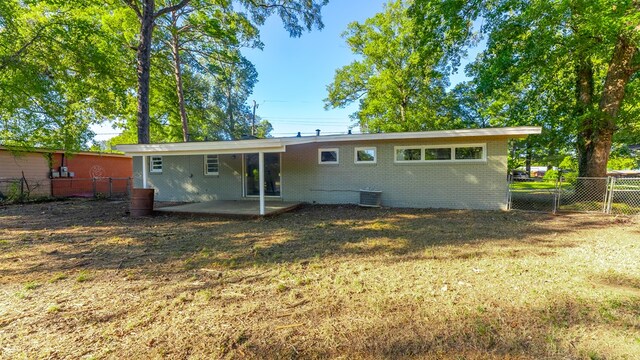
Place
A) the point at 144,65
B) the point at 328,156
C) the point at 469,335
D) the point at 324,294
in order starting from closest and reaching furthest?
1. the point at 469,335
2. the point at 324,294
3. the point at 328,156
4. the point at 144,65

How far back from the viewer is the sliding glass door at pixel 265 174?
35.6 feet

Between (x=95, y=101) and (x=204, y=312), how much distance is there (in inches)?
654

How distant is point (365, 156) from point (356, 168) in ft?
1.68

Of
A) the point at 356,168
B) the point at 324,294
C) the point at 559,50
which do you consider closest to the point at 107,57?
the point at 356,168

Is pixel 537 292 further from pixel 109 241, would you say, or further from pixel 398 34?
pixel 398 34

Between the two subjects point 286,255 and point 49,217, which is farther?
point 49,217

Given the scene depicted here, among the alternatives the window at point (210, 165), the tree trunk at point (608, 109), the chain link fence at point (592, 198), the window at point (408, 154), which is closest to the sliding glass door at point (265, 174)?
the window at point (210, 165)

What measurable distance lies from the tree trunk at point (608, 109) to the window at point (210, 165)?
43.2ft

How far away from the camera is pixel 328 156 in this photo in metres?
10.2

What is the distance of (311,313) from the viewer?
9.05 feet

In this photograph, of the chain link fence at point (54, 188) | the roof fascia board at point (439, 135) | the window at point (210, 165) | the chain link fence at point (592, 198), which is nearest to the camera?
the roof fascia board at point (439, 135)

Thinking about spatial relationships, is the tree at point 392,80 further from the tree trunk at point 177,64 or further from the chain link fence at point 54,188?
the chain link fence at point 54,188

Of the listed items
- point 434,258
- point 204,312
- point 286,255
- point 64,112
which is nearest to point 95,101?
point 64,112

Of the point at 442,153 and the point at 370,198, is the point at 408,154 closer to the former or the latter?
the point at 442,153
